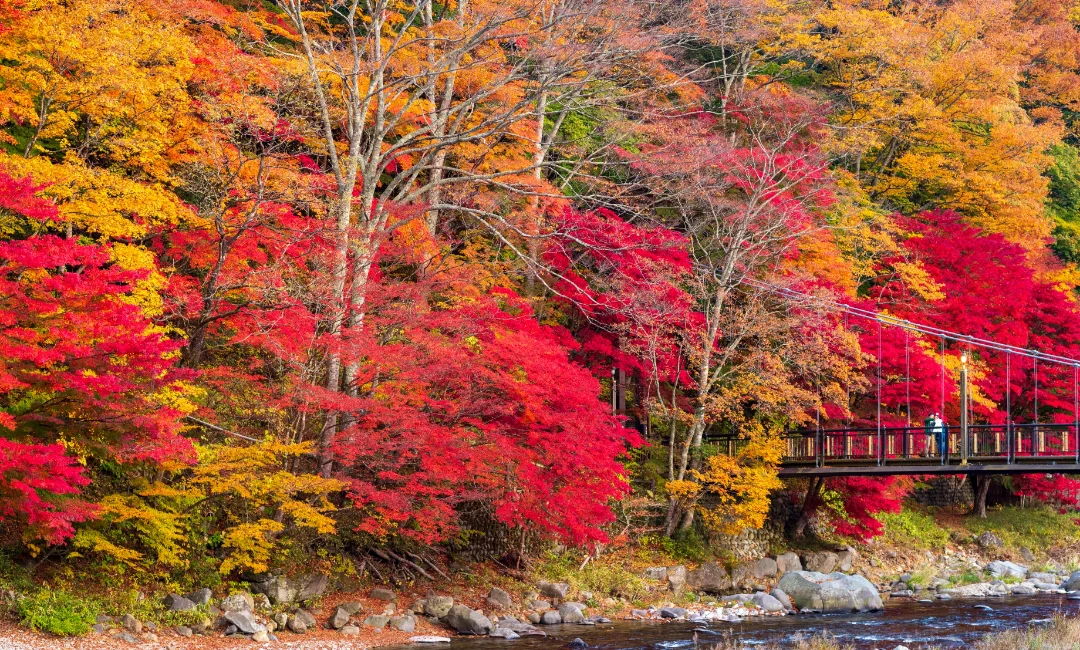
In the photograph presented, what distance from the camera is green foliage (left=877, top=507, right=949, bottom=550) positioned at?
2953cm

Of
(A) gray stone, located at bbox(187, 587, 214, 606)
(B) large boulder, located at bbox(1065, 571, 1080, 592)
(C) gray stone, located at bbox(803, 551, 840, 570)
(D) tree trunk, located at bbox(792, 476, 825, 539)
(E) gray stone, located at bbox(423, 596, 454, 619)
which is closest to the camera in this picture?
(A) gray stone, located at bbox(187, 587, 214, 606)

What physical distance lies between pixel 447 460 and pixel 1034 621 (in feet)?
36.0

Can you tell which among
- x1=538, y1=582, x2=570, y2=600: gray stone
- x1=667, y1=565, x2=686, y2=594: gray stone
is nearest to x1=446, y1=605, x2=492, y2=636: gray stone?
x1=538, y1=582, x2=570, y2=600: gray stone

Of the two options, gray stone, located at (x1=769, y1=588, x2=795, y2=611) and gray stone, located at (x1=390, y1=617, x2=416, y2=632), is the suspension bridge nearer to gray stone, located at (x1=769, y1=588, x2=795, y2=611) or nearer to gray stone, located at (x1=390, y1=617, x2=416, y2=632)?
gray stone, located at (x1=769, y1=588, x2=795, y2=611)

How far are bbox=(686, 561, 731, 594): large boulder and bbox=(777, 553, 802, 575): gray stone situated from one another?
2168 millimetres

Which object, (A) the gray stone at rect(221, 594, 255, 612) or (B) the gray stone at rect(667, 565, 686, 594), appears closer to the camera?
(A) the gray stone at rect(221, 594, 255, 612)

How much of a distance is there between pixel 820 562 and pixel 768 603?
5.17 m

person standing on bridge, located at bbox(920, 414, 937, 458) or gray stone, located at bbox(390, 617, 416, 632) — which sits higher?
person standing on bridge, located at bbox(920, 414, 937, 458)

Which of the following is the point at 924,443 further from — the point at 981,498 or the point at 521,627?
the point at 521,627

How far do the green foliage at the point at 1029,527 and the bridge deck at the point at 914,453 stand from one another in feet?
22.0

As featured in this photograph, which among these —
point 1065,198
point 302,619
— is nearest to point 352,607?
point 302,619

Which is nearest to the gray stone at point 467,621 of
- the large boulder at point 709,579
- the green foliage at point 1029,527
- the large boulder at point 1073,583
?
the large boulder at point 709,579

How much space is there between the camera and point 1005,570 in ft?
91.8

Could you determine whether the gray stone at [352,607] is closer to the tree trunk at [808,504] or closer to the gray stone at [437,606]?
the gray stone at [437,606]
